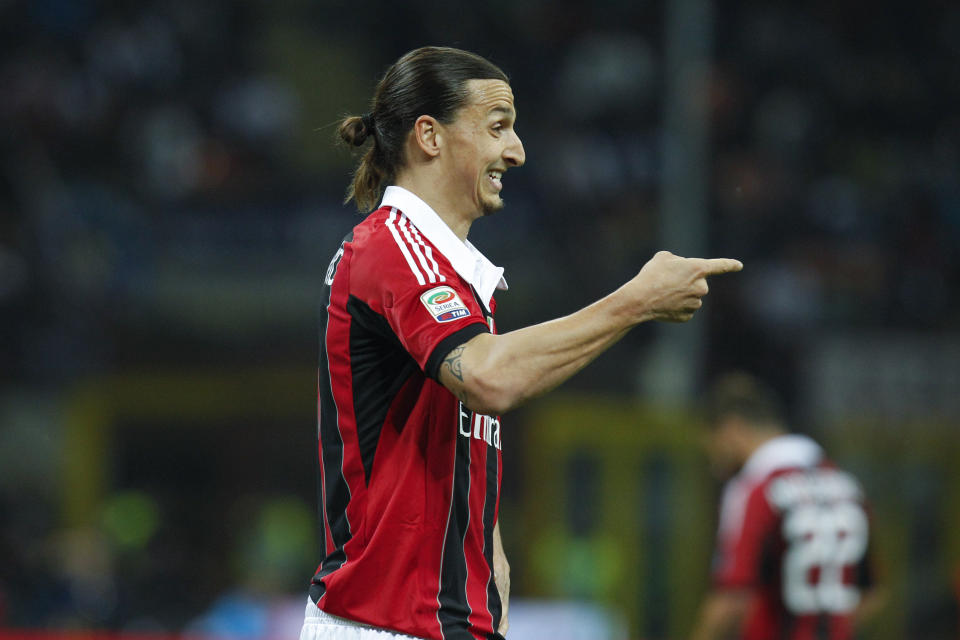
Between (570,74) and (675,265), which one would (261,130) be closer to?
(570,74)

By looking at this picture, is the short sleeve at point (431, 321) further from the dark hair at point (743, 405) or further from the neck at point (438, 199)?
the dark hair at point (743, 405)

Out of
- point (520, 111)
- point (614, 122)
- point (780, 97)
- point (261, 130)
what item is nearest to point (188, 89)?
point (261, 130)

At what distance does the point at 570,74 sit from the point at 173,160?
4.33 meters

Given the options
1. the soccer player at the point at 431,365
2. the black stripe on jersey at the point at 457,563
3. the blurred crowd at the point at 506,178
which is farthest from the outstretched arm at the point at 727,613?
the blurred crowd at the point at 506,178

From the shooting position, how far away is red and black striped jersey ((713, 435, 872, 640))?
5.92 metres

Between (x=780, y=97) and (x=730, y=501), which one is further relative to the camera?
(x=780, y=97)

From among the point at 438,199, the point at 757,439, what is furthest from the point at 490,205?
the point at 757,439

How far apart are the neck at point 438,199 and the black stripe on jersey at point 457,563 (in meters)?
0.47

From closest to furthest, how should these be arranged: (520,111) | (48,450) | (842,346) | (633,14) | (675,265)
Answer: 1. (675,265)
2. (842,346)
3. (48,450)
4. (520,111)
5. (633,14)

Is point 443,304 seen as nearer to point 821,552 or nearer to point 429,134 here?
point 429,134

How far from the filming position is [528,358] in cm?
244

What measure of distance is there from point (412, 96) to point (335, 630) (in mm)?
1105

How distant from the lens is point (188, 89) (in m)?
13.8

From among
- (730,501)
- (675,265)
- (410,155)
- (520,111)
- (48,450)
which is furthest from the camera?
(520,111)
